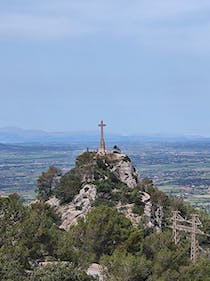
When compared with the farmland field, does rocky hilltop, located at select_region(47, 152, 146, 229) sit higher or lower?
higher

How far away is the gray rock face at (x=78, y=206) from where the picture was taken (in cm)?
3734

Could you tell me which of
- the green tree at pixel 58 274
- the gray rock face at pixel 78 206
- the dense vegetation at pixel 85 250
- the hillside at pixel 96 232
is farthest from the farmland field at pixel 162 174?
the green tree at pixel 58 274

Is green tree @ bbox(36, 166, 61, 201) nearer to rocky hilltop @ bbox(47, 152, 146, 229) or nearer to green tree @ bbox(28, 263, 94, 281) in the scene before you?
rocky hilltop @ bbox(47, 152, 146, 229)

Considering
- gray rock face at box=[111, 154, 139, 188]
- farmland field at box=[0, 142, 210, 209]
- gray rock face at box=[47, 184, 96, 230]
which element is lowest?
farmland field at box=[0, 142, 210, 209]

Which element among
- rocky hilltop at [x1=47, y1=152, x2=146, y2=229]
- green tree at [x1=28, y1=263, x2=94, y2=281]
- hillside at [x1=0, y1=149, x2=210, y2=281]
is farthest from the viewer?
rocky hilltop at [x1=47, y1=152, x2=146, y2=229]

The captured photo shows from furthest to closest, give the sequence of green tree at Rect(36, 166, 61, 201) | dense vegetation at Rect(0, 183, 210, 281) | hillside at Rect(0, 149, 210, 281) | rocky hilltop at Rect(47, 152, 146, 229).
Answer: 1. green tree at Rect(36, 166, 61, 201)
2. rocky hilltop at Rect(47, 152, 146, 229)
3. hillside at Rect(0, 149, 210, 281)
4. dense vegetation at Rect(0, 183, 210, 281)

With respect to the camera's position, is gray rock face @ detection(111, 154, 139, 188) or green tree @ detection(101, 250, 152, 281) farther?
gray rock face @ detection(111, 154, 139, 188)

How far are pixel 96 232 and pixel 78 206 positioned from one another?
11.9m

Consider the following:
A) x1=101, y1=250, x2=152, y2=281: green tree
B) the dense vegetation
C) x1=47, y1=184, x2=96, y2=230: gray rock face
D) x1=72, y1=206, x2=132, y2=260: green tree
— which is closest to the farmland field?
x1=47, y1=184, x2=96, y2=230: gray rock face

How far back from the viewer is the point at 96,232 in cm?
2662

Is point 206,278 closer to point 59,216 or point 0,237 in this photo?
point 0,237

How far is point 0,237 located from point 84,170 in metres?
19.4

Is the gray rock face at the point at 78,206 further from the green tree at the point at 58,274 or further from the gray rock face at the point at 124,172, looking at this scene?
the green tree at the point at 58,274

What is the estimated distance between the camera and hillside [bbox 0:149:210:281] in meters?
20.2
